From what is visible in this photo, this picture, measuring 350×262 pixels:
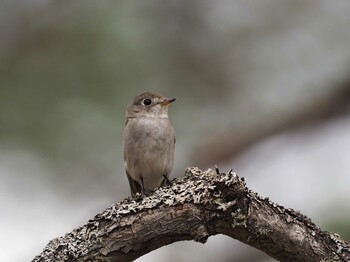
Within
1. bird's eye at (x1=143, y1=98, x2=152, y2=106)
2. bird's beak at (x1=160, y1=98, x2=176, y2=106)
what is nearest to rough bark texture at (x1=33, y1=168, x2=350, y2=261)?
bird's beak at (x1=160, y1=98, x2=176, y2=106)

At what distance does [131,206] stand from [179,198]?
0.19m

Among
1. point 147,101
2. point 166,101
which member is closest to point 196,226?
point 166,101

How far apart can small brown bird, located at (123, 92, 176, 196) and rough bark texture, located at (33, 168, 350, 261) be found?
1760 millimetres

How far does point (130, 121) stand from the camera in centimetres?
533

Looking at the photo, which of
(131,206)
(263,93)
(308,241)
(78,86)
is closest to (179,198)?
(131,206)

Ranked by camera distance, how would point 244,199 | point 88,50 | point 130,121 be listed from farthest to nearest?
point 130,121 < point 88,50 < point 244,199

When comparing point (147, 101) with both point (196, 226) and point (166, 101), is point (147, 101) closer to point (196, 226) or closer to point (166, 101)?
point (166, 101)

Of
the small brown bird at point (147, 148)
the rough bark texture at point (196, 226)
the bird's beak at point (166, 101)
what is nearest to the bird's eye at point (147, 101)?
the small brown bird at point (147, 148)

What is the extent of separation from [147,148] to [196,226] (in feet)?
6.75

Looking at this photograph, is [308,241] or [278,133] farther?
[278,133]

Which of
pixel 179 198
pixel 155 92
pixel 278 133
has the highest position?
pixel 155 92

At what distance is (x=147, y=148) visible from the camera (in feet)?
17.5

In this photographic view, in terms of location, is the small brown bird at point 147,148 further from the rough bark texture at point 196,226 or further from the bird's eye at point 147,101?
the rough bark texture at point 196,226

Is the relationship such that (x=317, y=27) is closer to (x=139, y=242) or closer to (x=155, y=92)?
(x=155, y=92)
